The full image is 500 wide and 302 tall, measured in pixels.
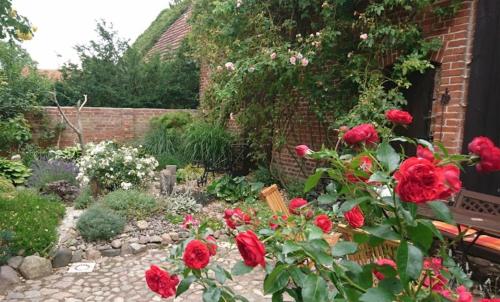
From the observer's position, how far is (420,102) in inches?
179

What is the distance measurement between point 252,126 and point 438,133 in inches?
139

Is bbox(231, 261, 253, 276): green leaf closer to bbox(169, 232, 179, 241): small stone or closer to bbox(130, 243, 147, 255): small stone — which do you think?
bbox(130, 243, 147, 255): small stone

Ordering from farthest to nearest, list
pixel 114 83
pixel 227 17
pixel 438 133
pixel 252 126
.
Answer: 1. pixel 114 83
2. pixel 252 126
3. pixel 227 17
4. pixel 438 133

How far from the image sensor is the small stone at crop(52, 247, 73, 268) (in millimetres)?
3650

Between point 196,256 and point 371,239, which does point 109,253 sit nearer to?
point 196,256

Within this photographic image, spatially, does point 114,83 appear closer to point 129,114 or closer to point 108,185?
point 129,114

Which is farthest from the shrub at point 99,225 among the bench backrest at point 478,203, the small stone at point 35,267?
the bench backrest at point 478,203

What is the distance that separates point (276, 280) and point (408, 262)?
1.17 feet

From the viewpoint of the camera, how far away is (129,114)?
961 cm

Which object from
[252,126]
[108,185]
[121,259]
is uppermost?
[252,126]

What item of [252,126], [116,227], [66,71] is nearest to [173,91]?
[66,71]

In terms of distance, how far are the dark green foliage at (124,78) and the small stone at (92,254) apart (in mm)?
7624

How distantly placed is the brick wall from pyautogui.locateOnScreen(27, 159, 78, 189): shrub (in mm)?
1931

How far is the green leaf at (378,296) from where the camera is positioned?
0.91m
